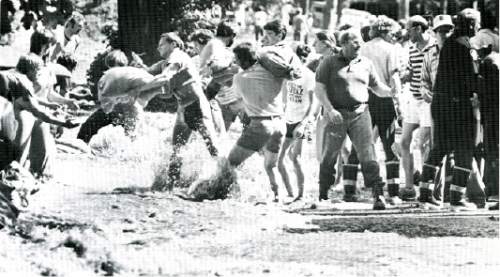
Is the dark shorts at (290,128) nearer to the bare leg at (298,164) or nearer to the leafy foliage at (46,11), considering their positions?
the bare leg at (298,164)

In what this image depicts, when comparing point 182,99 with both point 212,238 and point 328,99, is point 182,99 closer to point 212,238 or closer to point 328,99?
point 328,99

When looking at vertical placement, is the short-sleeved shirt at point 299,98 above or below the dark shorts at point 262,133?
above

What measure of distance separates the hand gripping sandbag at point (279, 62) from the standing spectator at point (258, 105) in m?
0.09

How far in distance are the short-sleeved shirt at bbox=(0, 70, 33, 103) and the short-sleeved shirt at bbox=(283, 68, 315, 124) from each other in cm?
276

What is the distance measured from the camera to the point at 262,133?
10492 millimetres

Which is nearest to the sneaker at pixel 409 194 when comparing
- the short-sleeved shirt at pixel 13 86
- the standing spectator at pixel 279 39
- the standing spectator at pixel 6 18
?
the standing spectator at pixel 279 39

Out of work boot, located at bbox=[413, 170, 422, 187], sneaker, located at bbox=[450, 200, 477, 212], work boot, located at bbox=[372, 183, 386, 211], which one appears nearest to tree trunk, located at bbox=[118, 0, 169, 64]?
work boot, located at bbox=[413, 170, 422, 187]

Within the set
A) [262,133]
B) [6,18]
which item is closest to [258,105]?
[262,133]

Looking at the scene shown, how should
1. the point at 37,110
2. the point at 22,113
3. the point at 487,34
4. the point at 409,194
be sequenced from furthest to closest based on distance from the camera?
the point at 487,34 < the point at 409,194 < the point at 22,113 < the point at 37,110

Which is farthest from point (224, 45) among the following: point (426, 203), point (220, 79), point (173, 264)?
point (173, 264)

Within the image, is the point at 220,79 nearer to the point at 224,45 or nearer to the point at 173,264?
the point at 224,45

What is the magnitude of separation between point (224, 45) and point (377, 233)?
3577mm

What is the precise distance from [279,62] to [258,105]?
17.9 inches

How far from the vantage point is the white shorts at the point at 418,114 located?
11.9 m
